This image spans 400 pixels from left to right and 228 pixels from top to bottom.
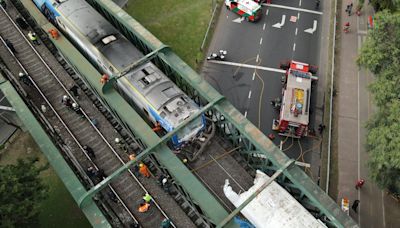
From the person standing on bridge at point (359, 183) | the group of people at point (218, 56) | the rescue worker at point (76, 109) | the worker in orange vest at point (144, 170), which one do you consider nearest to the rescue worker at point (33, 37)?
the rescue worker at point (76, 109)

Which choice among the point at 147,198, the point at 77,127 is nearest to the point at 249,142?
the point at 147,198

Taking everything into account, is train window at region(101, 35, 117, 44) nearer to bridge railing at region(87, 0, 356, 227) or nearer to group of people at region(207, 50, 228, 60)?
bridge railing at region(87, 0, 356, 227)

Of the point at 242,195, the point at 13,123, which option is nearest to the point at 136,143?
the point at 242,195

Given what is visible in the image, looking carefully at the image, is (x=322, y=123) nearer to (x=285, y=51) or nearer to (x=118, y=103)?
(x=285, y=51)

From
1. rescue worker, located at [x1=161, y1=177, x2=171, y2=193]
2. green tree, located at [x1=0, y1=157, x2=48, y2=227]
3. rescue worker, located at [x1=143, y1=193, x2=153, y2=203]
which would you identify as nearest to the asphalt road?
rescue worker, located at [x1=161, y1=177, x2=171, y2=193]

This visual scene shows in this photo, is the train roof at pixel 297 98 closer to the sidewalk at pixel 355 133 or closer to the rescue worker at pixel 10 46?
the sidewalk at pixel 355 133

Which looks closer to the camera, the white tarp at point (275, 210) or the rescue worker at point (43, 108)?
the white tarp at point (275, 210)
